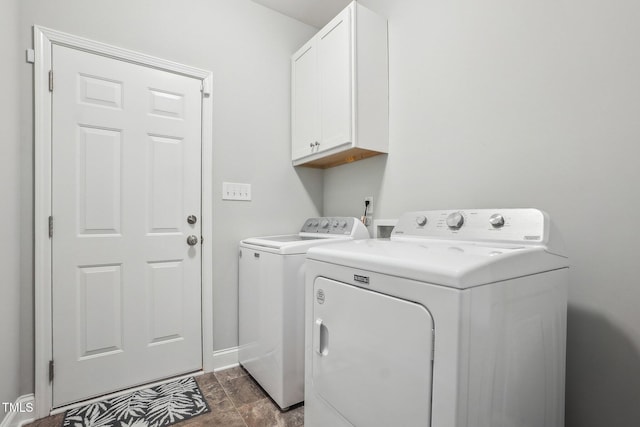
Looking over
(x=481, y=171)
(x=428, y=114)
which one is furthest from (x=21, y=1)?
(x=481, y=171)

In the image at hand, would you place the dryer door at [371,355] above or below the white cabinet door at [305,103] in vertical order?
below

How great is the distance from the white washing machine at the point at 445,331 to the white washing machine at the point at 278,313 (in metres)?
0.36

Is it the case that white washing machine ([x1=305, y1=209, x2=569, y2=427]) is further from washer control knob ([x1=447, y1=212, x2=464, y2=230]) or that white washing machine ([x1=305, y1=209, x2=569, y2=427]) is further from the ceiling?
the ceiling

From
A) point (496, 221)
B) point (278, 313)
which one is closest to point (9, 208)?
point (278, 313)

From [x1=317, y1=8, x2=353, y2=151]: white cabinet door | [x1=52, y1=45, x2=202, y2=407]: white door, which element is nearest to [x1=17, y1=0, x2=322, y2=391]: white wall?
[x1=52, y1=45, x2=202, y2=407]: white door

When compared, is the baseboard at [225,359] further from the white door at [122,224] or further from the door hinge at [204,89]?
the door hinge at [204,89]

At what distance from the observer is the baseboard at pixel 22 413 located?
1444 millimetres

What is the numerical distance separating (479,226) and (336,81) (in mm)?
1262

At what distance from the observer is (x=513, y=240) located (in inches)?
41.8

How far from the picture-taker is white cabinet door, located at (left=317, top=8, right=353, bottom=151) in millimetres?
1837

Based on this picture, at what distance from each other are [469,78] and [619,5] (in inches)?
21.8

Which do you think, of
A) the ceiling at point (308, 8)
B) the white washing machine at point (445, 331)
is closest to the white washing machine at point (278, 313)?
the white washing machine at point (445, 331)

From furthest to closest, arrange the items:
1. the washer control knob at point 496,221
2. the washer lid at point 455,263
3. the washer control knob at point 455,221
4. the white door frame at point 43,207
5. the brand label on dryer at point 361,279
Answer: the white door frame at point 43,207 → the washer control knob at point 455,221 → the washer control knob at point 496,221 → the brand label on dryer at point 361,279 → the washer lid at point 455,263

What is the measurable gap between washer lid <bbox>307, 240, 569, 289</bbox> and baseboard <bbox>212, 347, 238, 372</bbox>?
1466 millimetres
